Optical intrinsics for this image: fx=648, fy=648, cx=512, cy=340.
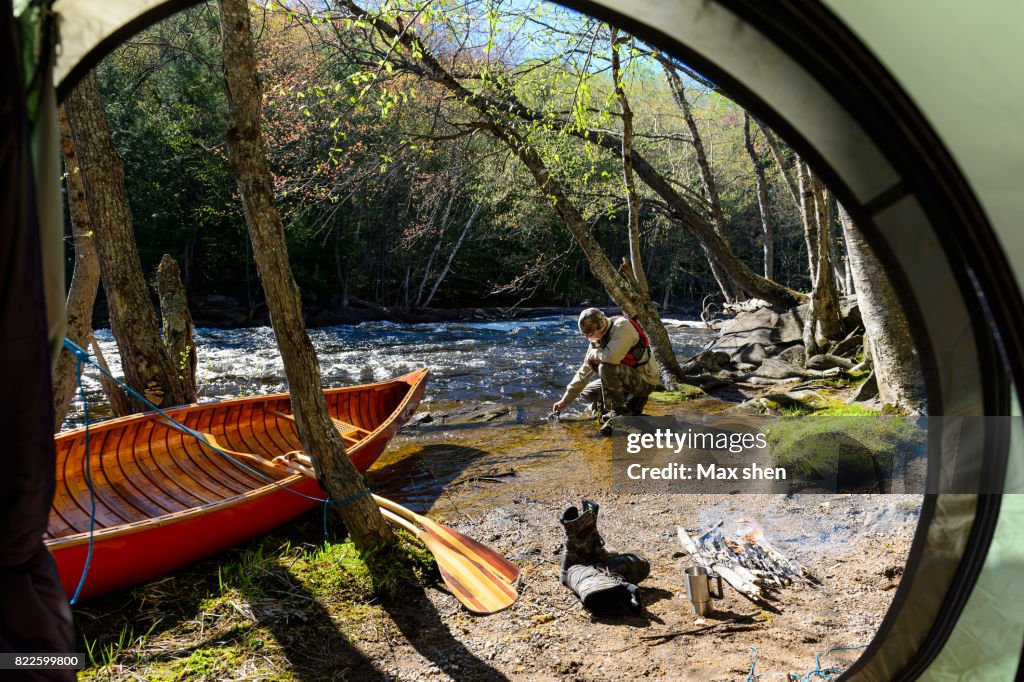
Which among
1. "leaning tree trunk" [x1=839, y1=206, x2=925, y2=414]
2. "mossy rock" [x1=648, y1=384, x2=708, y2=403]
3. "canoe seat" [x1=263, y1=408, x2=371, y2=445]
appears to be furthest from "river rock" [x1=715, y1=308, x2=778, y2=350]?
"canoe seat" [x1=263, y1=408, x2=371, y2=445]

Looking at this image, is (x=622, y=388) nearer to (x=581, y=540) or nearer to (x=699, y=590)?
(x=581, y=540)

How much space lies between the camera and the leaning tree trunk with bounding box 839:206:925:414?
5309 millimetres

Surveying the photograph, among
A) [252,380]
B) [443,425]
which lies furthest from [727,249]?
[252,380]

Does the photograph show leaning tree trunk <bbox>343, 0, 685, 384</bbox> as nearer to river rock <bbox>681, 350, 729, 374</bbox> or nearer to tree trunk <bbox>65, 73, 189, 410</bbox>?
river rock <bbox>681, 350, 729, 374</bbox>

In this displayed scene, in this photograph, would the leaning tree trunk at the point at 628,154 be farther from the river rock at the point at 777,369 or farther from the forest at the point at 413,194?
the river rock at the point at 777,369

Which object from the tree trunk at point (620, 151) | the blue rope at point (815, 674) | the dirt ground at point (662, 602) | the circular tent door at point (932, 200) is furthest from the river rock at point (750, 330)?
the circular tent door at point (932, 200)

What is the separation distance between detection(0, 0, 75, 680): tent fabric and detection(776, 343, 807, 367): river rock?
984 centimetres

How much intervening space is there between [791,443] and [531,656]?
126 inches

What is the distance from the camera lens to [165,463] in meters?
5.18

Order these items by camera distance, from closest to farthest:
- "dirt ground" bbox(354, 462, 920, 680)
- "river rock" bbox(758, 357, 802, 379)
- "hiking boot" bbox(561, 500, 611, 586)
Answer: "dirt ground" bbox(354, 462, 920, 680), "hiking boot" bbox(561, 500, 611, 586), "river rock" bbox(758, 357, 802, 379)

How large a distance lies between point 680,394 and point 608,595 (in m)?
5.68

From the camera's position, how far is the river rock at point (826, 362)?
8.95m

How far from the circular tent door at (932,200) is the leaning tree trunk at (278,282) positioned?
1.84 meters

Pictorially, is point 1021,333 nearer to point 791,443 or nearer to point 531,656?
point 531,656
